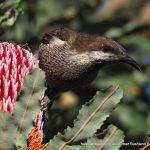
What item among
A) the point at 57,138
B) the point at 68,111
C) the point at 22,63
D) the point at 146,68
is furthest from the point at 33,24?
the point at 57,138

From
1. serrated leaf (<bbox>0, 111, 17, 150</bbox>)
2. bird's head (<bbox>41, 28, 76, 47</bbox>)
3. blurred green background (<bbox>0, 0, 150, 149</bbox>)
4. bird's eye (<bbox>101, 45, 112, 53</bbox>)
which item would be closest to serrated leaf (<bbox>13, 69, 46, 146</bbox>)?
serrated leaf (<bbox>0, 111, 17, 150</bbox>)

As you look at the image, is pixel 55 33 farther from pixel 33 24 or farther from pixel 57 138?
pixel 57 138

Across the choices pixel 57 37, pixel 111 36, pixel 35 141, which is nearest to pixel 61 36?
pixel 57 37

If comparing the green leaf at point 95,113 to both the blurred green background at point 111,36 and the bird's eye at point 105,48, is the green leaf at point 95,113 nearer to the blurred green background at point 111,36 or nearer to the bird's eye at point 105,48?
the bird's eye at point 105,48

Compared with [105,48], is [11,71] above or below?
above

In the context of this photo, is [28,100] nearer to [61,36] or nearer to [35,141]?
[35,141]

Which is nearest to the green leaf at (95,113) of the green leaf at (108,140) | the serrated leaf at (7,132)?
the green leaf at (108,140)

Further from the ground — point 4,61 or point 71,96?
point 4,61

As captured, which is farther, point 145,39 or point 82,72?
point 145,39
